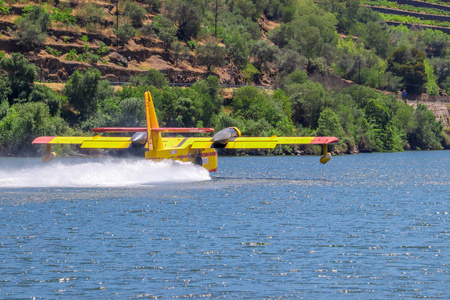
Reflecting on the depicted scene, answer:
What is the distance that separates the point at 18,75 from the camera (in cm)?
8300

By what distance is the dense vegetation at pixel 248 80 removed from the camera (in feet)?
272

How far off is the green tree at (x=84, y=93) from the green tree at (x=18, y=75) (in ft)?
15.2

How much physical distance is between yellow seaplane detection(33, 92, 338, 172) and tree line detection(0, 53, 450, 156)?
27.4 metres

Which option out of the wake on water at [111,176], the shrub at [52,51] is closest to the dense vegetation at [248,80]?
the shrub at [52,51]

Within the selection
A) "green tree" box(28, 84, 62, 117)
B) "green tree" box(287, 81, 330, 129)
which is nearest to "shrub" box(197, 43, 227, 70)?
"green tree" box(287, 81, 330, 129)

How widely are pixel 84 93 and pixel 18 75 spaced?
316 inches

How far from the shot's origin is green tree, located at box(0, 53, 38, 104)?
82375 mm

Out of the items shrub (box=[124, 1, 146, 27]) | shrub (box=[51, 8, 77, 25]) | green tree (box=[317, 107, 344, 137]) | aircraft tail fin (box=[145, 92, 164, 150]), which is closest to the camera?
aircraft tail fin (box=[145, 92, 164, 150])

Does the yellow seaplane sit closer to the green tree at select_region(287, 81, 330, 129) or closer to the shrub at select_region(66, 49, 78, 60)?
the shrub at select_region(66, 49, 78, 60)

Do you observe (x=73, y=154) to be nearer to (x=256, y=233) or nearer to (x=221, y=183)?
(x=221, y=183)

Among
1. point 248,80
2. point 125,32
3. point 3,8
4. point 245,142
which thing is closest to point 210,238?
point 245,142

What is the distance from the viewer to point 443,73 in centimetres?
16950

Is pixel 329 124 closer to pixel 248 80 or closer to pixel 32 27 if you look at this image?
pixel 248 80

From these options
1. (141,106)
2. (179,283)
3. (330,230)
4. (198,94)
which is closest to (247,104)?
(198,94)
